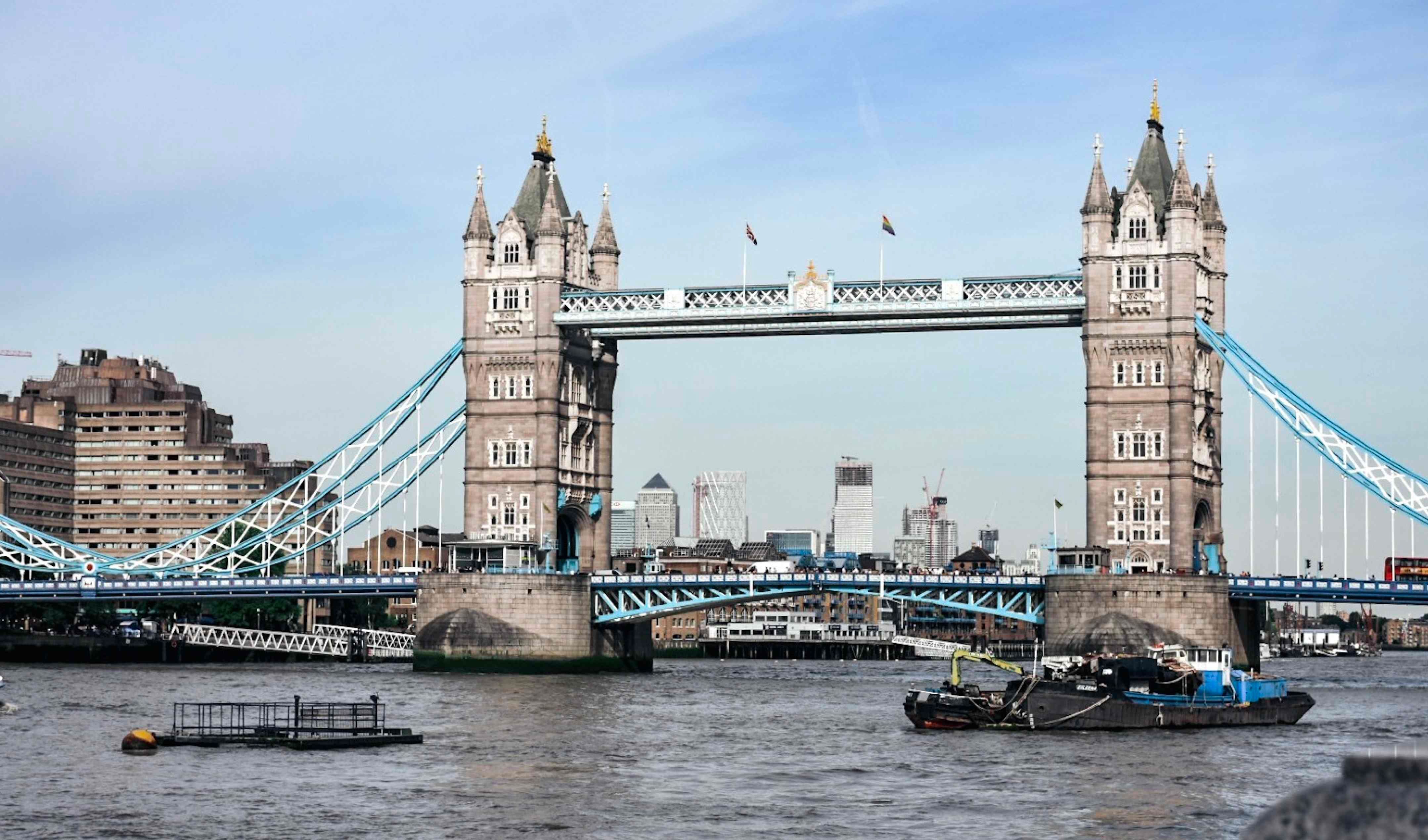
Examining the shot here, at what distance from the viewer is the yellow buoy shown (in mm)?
56844

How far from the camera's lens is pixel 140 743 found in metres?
57.0

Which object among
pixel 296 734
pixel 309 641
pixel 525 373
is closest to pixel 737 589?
pixel 525 373

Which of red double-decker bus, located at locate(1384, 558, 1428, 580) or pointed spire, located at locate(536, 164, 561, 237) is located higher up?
pointed spire, located at locate(536, 164, 561, 237)

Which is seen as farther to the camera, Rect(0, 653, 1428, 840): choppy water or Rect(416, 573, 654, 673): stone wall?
Rect(416, 573, 654, 673): stone wall

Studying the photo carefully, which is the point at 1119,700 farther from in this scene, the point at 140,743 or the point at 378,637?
the point at 378,637

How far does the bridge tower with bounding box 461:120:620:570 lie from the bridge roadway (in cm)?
621

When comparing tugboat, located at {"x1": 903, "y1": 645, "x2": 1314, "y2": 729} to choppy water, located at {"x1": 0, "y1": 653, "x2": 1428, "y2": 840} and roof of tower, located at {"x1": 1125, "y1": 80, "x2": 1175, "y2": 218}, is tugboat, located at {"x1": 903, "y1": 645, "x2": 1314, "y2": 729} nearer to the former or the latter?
choppy water, located at {"x1": 0, "y1": 653, "x2": 1428, "y2": 840}

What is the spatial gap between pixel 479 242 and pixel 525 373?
9267mm

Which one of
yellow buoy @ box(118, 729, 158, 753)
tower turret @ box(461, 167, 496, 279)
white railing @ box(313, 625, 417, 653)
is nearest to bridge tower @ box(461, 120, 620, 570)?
tower turret @ box(461, 167, 496, 279)

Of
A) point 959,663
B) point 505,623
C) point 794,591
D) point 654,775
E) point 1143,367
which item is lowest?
point 654,775

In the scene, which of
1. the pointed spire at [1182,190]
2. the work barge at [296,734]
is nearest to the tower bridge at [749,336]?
the pointed spire at [1182,190]

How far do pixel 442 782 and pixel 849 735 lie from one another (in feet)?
78.1

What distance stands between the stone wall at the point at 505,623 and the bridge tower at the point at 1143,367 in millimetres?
32036

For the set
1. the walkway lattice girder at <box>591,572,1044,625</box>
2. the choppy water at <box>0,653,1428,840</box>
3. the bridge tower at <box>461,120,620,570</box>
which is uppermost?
the bridge tower at <box>461,120,620,570</box>
